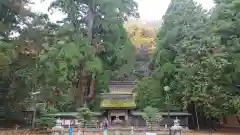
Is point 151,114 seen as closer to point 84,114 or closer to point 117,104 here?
point 117,104

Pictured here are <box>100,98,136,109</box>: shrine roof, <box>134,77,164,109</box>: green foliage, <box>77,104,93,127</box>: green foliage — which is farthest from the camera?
<box>134,77,164,109</box>: green foliage

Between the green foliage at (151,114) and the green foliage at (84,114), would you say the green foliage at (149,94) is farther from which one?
the green foliage at (84,114)

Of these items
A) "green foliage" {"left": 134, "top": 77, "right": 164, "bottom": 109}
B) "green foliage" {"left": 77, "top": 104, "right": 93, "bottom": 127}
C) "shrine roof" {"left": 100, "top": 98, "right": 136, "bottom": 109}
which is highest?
"green foliage" {"left": 134, "top": 77, "right": 164, "bottom": 109}

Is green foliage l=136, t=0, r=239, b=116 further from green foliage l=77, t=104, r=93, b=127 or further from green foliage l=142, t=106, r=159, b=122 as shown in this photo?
green foliage l=77, t=104, r=93, b=127

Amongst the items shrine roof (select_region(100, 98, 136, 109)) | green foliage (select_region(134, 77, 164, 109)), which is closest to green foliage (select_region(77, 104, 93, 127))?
shrine roof (select_region(100, 98, 136, 109))

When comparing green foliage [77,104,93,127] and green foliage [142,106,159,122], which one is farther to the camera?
green foliage [142,106,159,122]

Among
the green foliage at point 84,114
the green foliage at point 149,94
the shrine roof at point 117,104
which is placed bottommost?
the green foliage at point 84,114

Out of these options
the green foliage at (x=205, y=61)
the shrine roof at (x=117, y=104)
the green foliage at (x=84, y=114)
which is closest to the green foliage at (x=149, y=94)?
the green foliage at (x=205, y=61)

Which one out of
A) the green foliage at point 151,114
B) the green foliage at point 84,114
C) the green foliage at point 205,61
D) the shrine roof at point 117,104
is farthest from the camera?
the shrine roof at point 117,104

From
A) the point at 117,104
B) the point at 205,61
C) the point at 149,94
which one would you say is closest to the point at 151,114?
the point at 117,104

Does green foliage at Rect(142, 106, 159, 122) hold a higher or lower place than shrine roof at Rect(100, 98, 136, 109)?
lower

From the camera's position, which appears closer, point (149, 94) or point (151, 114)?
point (151, 114)

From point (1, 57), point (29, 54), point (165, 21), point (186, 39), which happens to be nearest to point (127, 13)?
point (165, 21)

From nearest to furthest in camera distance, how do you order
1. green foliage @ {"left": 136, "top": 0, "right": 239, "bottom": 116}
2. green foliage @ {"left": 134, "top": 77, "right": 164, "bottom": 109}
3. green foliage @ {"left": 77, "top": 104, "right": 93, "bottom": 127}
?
green foliage @ {"left": 77, "top": 104, "right": 93, "bottom": 127}
green foliage @ {"left": 136, "top": 0, "right": 239, "bottom": 116}
green foliage @ {"left": 134, "top": 77, "right": 164, "bottom": 109}
